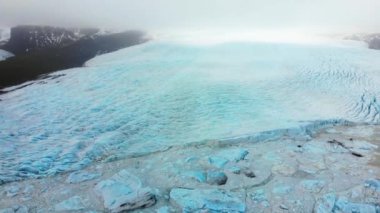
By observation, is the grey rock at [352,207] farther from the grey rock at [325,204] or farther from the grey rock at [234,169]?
the grey rock at [234,169]

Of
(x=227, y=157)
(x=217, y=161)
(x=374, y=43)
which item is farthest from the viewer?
(x=374, y=43)

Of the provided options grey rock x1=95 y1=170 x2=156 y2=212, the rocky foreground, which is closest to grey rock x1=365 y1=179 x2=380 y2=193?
the rocky foreground

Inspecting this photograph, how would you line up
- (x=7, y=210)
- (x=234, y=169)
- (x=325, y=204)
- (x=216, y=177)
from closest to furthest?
(x=7, y=210) → (x=325, y=204) → (x=216, y=177) → (x=234, y=169)

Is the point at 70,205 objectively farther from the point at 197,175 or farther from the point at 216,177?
the point at 216,177

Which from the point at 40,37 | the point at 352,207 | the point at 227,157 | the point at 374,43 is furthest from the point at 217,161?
the point at 374,43

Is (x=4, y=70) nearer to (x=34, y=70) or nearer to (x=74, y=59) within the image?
(x=34, y=70)

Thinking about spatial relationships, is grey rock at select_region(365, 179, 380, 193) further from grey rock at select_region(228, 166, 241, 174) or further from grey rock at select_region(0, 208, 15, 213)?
grey rock at select_region(0, 208, 15, 213)
